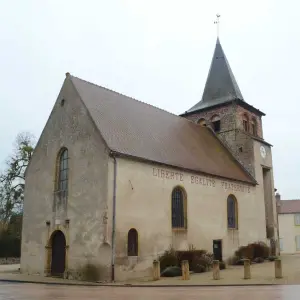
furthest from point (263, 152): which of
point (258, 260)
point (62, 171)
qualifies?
point (62, 171)

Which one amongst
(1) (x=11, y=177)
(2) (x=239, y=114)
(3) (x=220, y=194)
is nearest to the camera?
(3) (x=220, y=194)

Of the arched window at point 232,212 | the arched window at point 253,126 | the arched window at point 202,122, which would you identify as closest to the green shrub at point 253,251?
the arched window at point 232,212

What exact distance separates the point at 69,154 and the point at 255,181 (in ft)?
47.8

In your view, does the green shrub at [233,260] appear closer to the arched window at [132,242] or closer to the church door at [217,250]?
the church door at [217,250]

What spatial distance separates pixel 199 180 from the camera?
23.3 metres

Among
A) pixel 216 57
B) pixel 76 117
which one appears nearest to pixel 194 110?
pixel 216 57

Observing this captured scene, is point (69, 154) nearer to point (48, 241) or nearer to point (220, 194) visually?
point (48, 241)

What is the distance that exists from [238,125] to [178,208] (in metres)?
12.0

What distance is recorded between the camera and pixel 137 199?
19281 millimetres

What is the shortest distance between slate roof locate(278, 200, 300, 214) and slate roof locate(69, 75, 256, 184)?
24923 millimetres

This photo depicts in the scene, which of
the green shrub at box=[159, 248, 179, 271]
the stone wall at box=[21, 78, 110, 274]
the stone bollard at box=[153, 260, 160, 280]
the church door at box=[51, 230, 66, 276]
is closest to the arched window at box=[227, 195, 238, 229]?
the green shrub at box=[159, 248, 179, 271]

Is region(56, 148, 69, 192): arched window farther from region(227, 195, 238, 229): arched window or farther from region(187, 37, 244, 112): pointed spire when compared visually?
region(187, 37, 244, 112): pointed spire

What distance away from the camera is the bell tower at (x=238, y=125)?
30.0 m

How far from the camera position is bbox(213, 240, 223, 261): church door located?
77.4 ft
